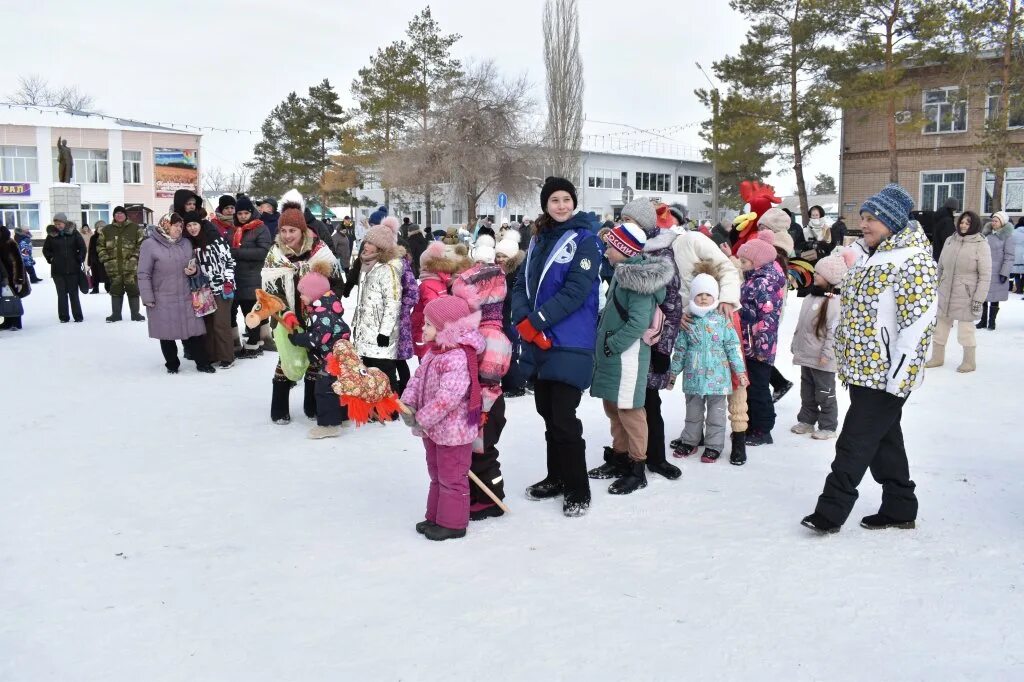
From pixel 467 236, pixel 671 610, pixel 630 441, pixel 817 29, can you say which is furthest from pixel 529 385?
pixel 817 29

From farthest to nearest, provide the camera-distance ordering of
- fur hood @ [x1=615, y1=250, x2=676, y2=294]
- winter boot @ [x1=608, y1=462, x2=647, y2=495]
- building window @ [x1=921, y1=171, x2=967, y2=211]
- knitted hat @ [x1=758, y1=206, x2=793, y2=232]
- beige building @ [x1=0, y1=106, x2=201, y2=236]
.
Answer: beige building @ [x1=0, y1=106, x2=201, y2=236], building window @ [x1=921, y1=171, x2=967, y2=211], knitted hat @ [x1=758, y1=206, x2=793, y2=232], winter boot @ [x1=608, y1=462, x2=647, y2=495], fur hood @ [x1=615, y1=250, x2=676, y2=294]

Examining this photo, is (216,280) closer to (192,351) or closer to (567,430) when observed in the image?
(192,351)

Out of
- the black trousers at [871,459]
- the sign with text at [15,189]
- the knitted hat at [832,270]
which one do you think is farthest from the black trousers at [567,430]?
the sign with text at [15,189]

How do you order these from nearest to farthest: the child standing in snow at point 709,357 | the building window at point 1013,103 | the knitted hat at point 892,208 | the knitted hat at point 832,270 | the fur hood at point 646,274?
the knitted hat at point 892,208 → the fur hood at point 646,274 → the child standing in snow at point 709,357 → the knitted hat at point 832,270 → the building window at point 1013,103

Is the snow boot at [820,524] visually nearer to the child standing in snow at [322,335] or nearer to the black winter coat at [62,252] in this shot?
the child standing in snow at [322,335]

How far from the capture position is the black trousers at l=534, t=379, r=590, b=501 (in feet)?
15.2

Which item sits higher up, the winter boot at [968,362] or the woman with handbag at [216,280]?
the woman with handbag at [216,280]

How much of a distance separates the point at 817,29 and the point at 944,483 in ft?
92.2

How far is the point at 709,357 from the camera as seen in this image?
5664mm

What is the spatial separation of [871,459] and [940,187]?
33.9m

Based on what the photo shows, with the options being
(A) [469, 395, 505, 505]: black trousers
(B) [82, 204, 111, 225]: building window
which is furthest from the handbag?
(B) [82, 204, 111, 225]: building window

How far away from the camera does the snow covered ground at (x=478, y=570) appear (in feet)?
10.3

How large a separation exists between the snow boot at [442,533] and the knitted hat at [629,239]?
1936 mm

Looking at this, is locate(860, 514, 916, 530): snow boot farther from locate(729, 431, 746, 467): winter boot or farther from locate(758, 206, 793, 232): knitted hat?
locate(758, 206, 793, 232): knitted hat
